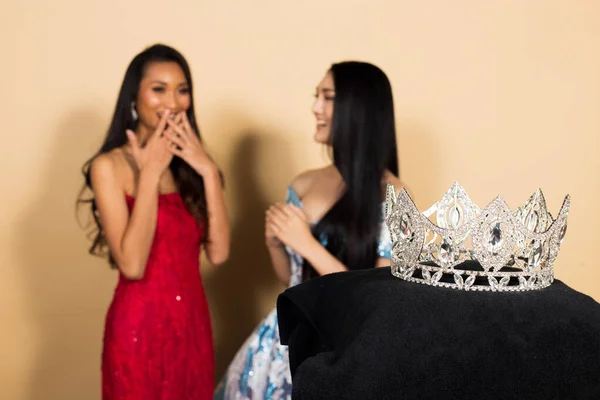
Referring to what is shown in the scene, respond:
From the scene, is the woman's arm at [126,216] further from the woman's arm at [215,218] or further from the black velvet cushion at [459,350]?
the black velvet cushion at [459,350]

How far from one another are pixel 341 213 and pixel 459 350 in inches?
49.6

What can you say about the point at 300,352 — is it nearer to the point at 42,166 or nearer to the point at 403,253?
the point at 403,253

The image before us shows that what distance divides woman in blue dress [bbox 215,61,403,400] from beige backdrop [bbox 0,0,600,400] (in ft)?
2.54

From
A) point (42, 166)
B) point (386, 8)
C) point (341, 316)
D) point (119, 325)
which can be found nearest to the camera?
point (341, 316)

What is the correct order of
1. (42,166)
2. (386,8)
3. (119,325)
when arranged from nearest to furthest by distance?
(119,325), (42,166), (386,8)

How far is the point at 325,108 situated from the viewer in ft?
6.57

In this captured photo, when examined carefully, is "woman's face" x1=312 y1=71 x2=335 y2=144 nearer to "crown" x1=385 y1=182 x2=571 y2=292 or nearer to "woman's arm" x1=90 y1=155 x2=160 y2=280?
"woman's arm" x1=90 y1=155 x2=160 y2=280

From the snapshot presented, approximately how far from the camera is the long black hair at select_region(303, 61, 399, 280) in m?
1.89

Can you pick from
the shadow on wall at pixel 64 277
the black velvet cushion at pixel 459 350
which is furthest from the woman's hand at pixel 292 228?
the black velvet cushion at pixel 459 350

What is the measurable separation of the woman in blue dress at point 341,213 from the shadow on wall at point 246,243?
77 centimetres

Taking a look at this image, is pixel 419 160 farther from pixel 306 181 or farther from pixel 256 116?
pixel 306 181

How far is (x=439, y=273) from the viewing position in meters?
0.83

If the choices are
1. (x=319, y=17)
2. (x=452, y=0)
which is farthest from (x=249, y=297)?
(x=452, y=0)

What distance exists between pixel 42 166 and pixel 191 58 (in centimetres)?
60
